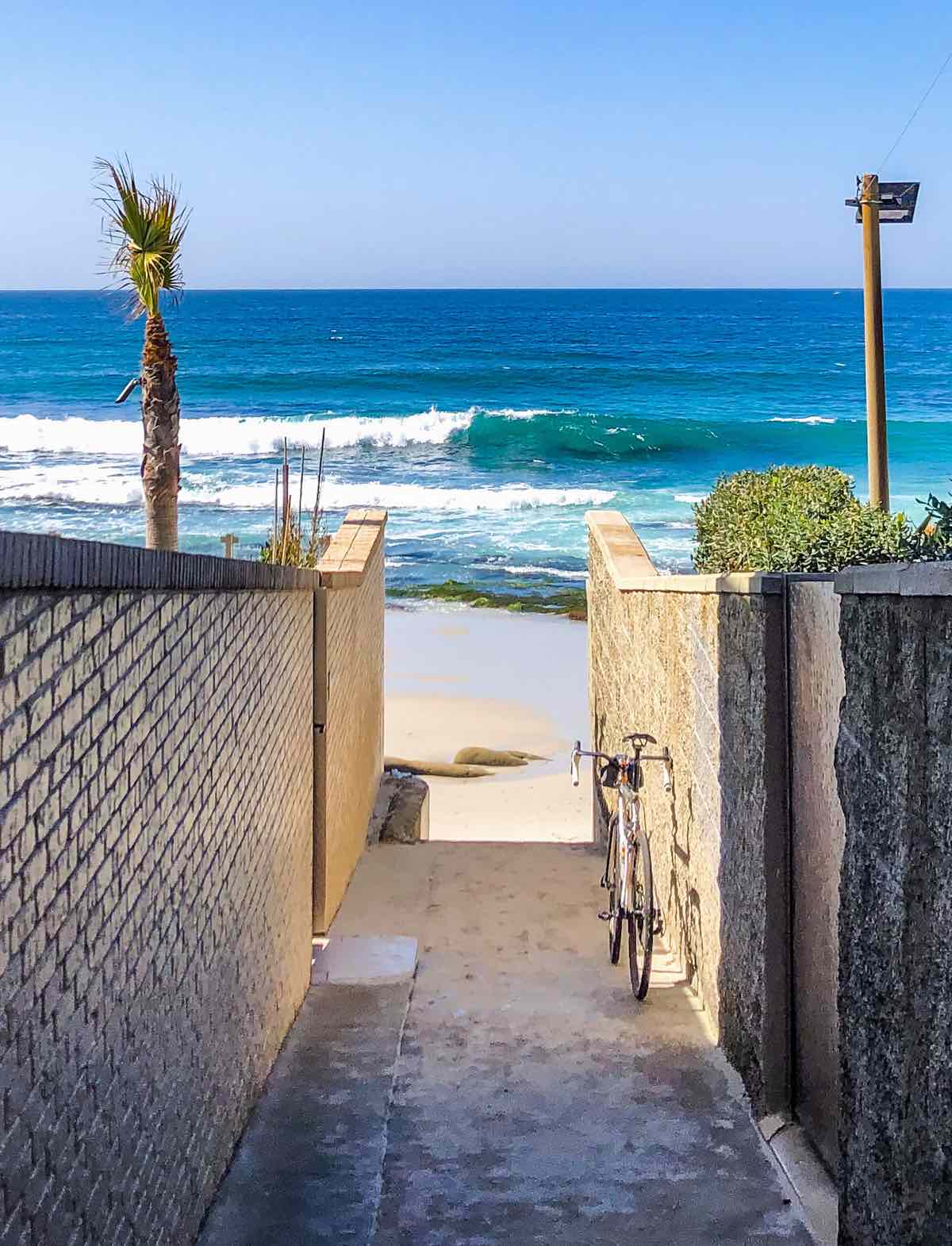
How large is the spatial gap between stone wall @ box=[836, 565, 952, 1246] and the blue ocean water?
7.72 m

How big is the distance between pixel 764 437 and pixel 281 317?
4002cm

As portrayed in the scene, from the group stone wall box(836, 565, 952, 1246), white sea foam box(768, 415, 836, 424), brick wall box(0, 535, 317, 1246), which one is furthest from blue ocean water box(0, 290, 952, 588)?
stone wall box(836, 565, 952, 1246)

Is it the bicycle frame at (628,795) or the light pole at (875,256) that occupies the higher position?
the light pole at (875,256)

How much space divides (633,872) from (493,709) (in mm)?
8899

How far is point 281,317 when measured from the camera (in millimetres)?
75188

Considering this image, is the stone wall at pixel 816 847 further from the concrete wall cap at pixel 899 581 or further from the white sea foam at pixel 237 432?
the white sea foam at pixel 237 432

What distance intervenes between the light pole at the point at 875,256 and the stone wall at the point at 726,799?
4.91 m

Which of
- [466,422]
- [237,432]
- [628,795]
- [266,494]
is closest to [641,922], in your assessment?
[628,795]

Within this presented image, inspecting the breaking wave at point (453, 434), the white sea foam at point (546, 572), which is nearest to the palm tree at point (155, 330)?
the white sea foam at point (546, 572)

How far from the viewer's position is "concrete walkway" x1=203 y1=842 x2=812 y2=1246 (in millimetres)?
3846

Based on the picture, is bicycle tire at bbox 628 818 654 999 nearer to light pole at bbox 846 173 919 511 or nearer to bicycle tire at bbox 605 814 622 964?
bicycle tire at bbox 605 814 622 964

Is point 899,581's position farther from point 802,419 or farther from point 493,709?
point 802,419

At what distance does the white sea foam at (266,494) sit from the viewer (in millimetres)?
30812

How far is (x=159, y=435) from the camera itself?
10023mm
